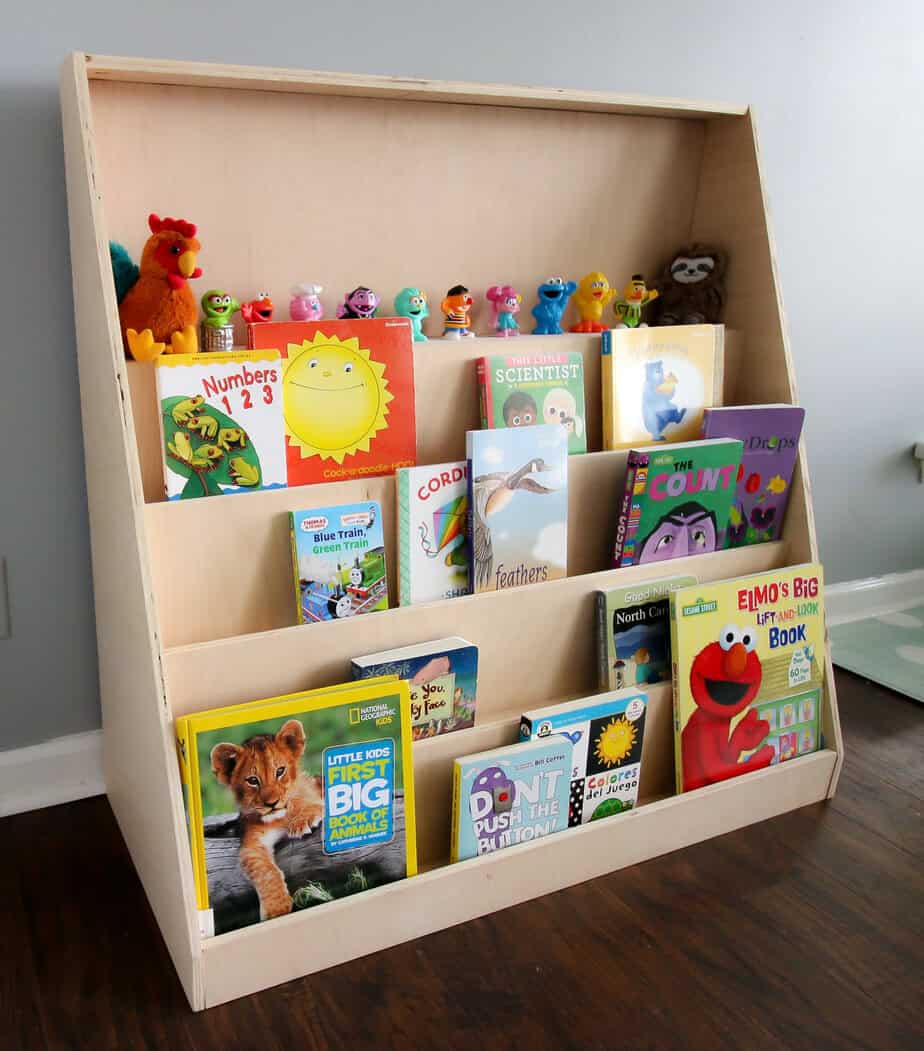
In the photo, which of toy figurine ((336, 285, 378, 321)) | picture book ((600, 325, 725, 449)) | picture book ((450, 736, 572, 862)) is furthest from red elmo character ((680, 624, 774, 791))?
toy figurine ((336, 285, 378, 321))

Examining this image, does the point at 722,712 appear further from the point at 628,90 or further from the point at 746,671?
the point at 628,90

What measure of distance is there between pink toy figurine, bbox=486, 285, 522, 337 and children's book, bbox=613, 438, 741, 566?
31 cm

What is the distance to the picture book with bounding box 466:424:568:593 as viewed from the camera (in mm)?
1529

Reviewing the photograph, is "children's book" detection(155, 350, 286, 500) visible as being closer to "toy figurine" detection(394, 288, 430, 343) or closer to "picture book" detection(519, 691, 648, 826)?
"toy figurine" detection(394, 288, 430, 343)

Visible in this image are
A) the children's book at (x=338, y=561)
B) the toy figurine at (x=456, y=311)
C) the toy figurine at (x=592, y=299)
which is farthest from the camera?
the toy figurine at (x=592, y=299)

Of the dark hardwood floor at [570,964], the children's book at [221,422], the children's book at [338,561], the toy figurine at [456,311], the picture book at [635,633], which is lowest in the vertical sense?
the dark hardwood floor at [570,964]

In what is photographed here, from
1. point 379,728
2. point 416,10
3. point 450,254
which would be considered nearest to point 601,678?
point 379,728

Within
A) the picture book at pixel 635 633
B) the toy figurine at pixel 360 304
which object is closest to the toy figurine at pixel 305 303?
the toy figurine at pixel 360 304

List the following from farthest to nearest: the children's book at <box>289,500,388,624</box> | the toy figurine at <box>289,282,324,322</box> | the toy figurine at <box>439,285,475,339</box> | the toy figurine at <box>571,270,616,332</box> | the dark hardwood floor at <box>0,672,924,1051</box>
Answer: the toy figurine at <box>571,270,616,332</box> → the toy figurine at <box>439,285,475,339</box> → the toy figurine at <box>289,282,324,322</box> → the children's book at <box>289,500,388,624</box> → the dark hardwood floor at <box>0,672,924,1051</box>

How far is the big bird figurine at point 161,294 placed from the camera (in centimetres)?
135

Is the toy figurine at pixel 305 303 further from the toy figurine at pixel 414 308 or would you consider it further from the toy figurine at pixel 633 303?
the toy figurine at pixel 633 303

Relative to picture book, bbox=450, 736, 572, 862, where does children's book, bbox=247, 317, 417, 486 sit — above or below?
above

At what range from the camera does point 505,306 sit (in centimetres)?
169

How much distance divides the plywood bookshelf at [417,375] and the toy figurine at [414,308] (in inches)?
2.0
